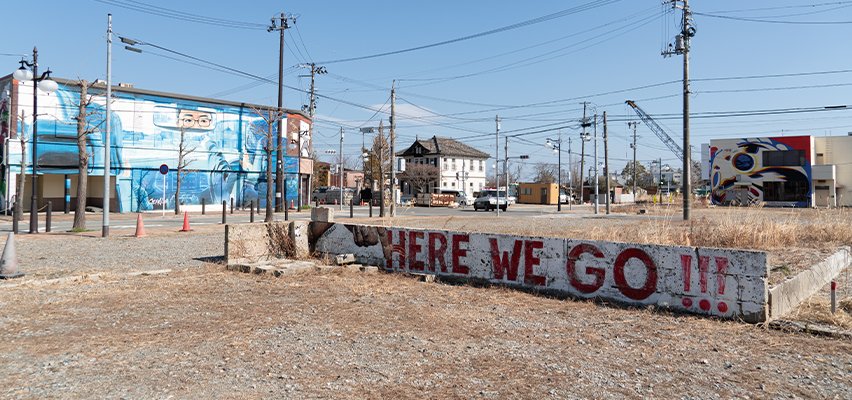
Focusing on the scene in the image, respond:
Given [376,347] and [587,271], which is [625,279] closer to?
[587,271]

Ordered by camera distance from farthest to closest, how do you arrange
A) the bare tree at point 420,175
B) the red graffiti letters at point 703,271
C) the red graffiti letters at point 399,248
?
the bare tree at point 420,175, the red graffiti letters at point 399,248, the red graffiti letters at point 703,271

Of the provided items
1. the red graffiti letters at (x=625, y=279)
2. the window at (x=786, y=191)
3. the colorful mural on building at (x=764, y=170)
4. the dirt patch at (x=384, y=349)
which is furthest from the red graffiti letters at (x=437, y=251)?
the window at (x=786, y=191)

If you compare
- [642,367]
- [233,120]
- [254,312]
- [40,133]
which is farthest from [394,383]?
[233,120]

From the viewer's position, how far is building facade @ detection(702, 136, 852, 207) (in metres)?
49.2

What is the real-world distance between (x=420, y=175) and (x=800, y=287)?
2946 inches

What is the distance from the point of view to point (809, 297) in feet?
25.8

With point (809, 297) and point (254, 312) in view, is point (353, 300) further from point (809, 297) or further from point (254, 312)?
Answer: point (809, 297)

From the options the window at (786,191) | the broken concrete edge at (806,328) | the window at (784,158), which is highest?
the window at (784,158)

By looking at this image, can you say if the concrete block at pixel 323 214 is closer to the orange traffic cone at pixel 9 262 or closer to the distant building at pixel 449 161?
the orange traffic cone at pixel 9 262

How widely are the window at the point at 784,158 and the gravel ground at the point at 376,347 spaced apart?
5293cm

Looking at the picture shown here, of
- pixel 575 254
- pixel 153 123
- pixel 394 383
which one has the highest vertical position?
pixel 153 123

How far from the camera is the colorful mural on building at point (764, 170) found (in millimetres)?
49406

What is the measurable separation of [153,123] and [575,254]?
3555cm

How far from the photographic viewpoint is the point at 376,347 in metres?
5.33
